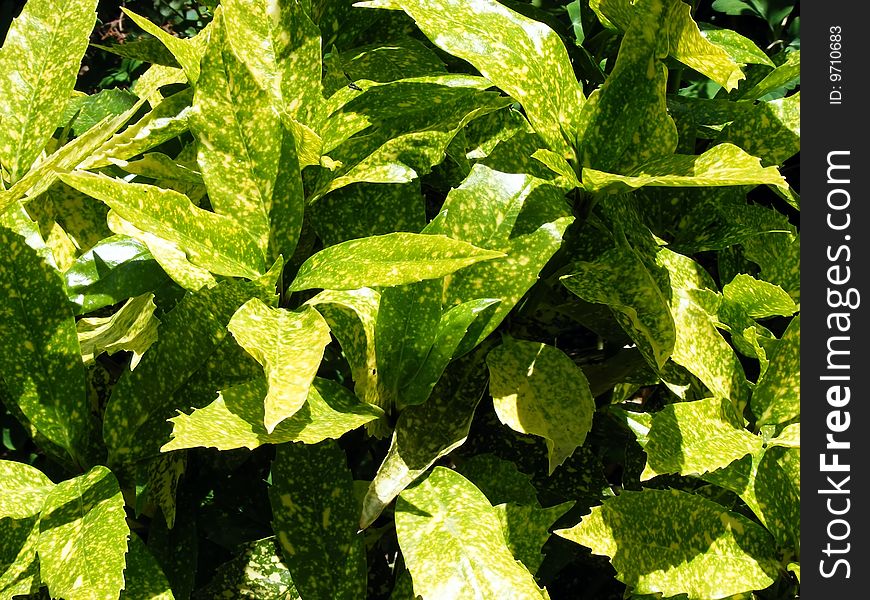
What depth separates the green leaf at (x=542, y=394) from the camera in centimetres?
94

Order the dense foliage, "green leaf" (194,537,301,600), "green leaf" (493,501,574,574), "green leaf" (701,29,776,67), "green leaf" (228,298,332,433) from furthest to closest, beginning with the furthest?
"green leaf" (701,29,776,67), "green leaf" (194,537,301,600), "green leaf" (493,501,574,574), the dense foliage, "green leaf" (228,298,332,433)

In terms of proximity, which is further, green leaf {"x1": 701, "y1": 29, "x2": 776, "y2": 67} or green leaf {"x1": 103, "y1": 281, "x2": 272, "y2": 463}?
green leaf {"x1": 701, "y1": 29, "x2": 776, "y2": 67}

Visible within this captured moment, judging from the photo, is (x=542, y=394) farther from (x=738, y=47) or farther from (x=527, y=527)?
(x=738, y=47)

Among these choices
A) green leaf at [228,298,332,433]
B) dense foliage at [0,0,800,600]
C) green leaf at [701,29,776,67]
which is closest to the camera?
green leaf at [228,298,332,433]

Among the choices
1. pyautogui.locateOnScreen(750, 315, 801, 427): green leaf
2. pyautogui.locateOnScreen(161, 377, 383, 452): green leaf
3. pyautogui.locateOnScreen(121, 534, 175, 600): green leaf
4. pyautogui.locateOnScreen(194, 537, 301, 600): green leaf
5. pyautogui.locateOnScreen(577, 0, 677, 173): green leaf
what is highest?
pyautogui.locateOnScreen(577, 0, 677, 173): green leaf

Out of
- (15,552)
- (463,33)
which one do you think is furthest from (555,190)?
(15,552)

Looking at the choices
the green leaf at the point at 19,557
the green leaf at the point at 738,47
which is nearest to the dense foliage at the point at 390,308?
the green leaf at the point at 19,557

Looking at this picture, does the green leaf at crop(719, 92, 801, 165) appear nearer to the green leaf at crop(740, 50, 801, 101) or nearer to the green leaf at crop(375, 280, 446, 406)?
the green leaf at crop(740, 50, 801, 101)

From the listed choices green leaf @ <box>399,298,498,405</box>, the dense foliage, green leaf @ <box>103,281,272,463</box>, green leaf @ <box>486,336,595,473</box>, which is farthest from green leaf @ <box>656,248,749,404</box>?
green leaf @ <box>103,281,272,463</box>

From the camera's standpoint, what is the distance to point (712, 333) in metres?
1.00

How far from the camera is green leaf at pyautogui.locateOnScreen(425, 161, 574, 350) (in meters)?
0.92

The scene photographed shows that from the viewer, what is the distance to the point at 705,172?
852mm

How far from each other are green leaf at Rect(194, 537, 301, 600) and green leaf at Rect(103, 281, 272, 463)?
0.76 feet
